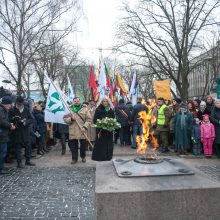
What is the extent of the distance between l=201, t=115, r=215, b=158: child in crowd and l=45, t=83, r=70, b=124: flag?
15.3 ft

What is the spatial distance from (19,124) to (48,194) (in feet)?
11.0

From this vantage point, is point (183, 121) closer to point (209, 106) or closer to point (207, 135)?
point (207, 135)

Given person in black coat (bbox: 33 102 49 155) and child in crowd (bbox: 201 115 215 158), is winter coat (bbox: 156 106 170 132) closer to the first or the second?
child in crowd (bbox: 201 115 215 158)

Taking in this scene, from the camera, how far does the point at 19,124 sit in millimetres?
9438

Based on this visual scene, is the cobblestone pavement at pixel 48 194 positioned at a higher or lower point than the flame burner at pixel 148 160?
lower

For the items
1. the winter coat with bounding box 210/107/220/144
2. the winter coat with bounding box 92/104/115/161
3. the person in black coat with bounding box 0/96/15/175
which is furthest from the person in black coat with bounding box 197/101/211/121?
the person in black coat with bounding box 0/96/15/175

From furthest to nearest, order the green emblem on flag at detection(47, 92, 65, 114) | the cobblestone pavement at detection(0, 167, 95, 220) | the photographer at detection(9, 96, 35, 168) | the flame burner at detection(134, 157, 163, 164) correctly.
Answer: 1. the green emblem on flag at detection(47, 92, 65, 114)
2. the photographer at detection(9, 96, 35, 168)
3. the cobblestone pavement at detection(0, 167, 95, 220)
4. the flame burner at detection(134, 157, 163, 164)

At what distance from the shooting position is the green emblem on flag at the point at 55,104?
9.56m

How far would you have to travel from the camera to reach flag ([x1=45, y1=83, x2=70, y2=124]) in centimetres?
958

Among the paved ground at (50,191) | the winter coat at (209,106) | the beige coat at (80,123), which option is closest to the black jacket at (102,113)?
the beige coat at (80,123)

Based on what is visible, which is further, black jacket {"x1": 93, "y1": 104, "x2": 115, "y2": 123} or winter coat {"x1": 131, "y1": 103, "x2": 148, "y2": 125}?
winter coat {"x1": 131, "y1": 103, "x2": 148, "y2": 125}

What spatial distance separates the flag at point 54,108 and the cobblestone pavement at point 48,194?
4.86 feet

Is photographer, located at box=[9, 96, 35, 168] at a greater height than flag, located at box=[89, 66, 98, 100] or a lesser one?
lesser

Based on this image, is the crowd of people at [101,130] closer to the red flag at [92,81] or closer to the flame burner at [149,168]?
the red flag at [92,81]
